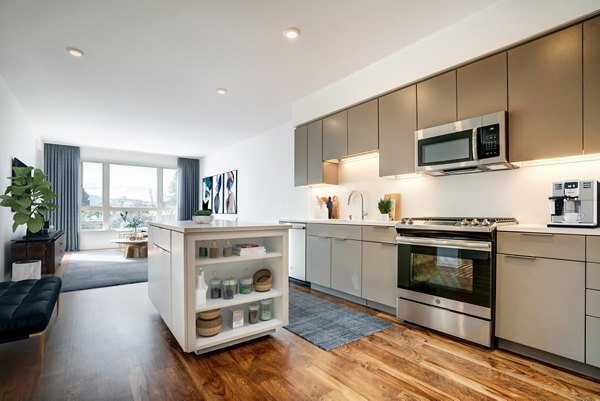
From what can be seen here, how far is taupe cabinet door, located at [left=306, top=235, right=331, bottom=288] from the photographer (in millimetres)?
3689

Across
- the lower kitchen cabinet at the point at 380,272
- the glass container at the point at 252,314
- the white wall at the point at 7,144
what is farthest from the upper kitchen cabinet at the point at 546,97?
the white wall at the point at 7,144

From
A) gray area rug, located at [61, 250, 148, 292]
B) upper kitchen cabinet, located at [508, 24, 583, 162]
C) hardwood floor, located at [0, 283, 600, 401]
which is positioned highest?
upper kitchen cabinet, located at [508, 24, 583, 162]

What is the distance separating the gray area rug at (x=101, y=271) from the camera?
167 inches

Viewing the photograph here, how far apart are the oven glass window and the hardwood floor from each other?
447 mm

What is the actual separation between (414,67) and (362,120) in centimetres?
77

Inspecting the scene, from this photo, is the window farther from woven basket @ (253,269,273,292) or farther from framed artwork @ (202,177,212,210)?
woven basket @ (253,269,273,292)

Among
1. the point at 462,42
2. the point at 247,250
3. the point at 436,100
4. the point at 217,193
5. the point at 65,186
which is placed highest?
the point at 462,42

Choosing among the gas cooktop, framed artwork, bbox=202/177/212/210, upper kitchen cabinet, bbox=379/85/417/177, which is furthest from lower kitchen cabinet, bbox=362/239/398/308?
framed artwork, bbox=202/177/212/210

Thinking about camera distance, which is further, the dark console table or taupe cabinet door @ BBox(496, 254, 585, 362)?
the dark console table

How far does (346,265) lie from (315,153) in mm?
1588

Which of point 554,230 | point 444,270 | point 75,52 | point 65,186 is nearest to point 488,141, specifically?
point 554,230

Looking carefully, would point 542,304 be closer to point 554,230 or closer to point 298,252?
point 554,230

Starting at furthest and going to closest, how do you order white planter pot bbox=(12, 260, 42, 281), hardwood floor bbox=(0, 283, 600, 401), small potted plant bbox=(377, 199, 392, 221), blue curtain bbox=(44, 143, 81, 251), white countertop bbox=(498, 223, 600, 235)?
blue curtain bbox=(44, 143, 81, 251) → white planter pot bbox=(12, 260, 42, 281) → small potted plant bbox=(377, 199, 392, 221) → white countertop bbox=(498, 223, 600, 235) → hardwood floor bbox=(0, 283, 600, 401)

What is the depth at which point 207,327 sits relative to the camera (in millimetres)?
2201
